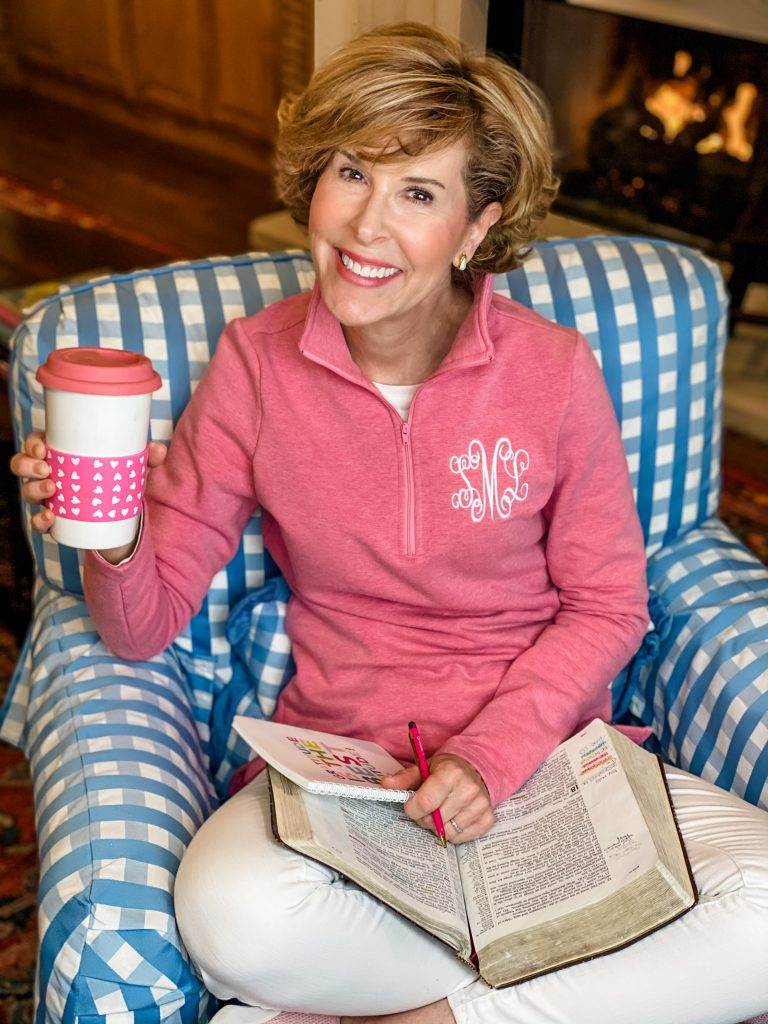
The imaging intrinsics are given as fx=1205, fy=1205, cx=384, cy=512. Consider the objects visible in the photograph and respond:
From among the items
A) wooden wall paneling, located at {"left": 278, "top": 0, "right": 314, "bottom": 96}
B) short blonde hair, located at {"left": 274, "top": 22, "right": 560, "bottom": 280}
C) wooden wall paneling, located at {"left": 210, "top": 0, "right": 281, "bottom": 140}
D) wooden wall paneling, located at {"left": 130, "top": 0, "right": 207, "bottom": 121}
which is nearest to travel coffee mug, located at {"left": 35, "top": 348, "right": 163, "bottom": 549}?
short blonde hair, located at {"left": 274, "top": 22, "right": 560, "bottom": 280}

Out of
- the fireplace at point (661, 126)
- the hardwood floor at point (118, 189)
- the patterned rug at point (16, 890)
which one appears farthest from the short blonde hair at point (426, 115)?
the hardwood floor at point (118, 189)

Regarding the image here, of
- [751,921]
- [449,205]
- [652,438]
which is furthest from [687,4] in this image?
[751,921]

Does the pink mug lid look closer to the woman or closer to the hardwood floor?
the woman

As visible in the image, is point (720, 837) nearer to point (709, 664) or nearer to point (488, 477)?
point (709, 664)

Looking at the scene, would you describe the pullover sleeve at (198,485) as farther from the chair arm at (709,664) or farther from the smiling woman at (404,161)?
the chair arm at (709,664)

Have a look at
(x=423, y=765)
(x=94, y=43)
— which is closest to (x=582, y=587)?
(x=423, y=765)

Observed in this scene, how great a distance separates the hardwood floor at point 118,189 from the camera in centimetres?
339

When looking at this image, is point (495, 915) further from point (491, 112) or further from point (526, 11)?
point (526, 11)

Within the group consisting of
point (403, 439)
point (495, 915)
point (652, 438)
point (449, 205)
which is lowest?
point (495, 915)

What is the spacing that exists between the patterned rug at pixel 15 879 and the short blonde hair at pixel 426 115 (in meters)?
0.88

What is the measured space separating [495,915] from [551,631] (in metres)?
0.35

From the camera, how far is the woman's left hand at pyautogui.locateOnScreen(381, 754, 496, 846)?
1155mm

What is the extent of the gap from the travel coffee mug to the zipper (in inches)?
13.1

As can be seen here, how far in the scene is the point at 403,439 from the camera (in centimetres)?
129
